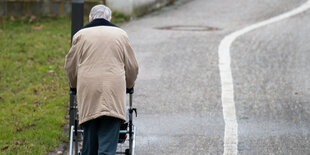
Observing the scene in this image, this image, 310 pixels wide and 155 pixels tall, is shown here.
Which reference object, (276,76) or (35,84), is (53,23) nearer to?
(35,84)

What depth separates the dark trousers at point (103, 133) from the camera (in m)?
6.02

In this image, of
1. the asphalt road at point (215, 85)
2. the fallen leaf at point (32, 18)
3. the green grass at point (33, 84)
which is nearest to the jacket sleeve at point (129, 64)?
the asphalt road at point (215, 85)

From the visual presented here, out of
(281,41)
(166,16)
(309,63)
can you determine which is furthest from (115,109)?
(166,16)

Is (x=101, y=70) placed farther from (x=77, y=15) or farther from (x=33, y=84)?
(x=33, y=84)

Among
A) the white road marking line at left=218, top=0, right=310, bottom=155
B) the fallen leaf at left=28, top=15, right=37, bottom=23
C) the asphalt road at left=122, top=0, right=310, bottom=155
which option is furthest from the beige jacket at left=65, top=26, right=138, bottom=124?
the fallen leaf at left=28, top=15, right=37, bottom=23

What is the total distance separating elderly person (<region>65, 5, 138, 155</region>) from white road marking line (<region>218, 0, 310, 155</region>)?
2.21 meters

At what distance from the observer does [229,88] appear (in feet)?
35.6

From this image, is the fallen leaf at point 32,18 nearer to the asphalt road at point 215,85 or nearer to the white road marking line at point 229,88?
the asphalt road at point 215,85

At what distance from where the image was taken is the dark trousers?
6016mm

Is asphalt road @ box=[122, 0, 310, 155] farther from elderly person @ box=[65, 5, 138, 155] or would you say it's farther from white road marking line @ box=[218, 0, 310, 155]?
elderly person @ box=[65, 5, 138, 155]

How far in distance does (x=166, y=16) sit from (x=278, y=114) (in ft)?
29.7

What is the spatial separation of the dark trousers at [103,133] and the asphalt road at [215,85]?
6.18 ft

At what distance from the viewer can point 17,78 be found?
38.2ft

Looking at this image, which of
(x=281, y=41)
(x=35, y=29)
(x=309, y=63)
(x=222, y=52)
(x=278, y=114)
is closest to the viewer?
(x=278, y=114)
